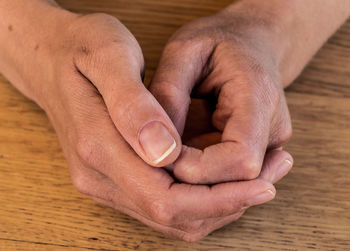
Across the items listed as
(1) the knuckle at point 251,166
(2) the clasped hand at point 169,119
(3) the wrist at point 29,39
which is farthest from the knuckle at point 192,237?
(3) the wrist at point 29,39

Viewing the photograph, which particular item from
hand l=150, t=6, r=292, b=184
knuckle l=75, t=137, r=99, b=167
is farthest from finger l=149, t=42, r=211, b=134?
knuckle l=75, t=137, r=99, b=167

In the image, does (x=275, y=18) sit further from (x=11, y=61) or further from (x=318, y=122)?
(x=11, y=61)

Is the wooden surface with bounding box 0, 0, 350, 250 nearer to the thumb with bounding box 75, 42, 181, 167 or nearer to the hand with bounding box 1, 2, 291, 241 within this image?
the hand with bounding box 1, 2, 291, 241

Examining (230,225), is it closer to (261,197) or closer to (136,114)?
A: (261,197)

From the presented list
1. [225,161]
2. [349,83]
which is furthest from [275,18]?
[225,161]

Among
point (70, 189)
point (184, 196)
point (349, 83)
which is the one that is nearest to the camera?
point (184, 196)

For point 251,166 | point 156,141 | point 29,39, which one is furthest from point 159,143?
point 29,39

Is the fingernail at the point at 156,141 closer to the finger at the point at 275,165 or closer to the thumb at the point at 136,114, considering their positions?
the thumb at the point at 136,114
